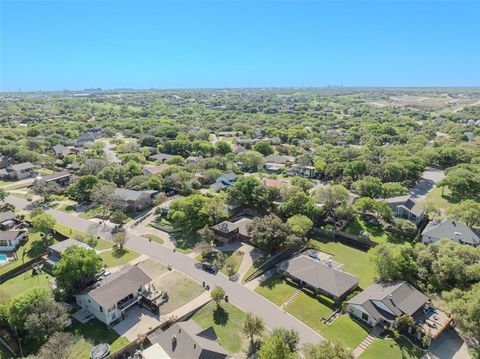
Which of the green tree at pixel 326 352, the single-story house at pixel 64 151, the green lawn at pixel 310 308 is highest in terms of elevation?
the green tree at pixel 326 352

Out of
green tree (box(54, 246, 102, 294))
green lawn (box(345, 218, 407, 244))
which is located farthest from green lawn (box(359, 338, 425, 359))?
green tree (box(54, 246, 102, 294))

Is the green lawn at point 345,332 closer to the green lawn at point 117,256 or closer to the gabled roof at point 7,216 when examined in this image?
the green lawn at point 117,256

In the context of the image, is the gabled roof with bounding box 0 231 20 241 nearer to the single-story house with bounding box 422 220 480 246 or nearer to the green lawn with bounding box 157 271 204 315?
the green lawn with bounding box 157 271 204 315

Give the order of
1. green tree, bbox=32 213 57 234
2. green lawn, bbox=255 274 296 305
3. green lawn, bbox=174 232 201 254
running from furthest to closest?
green tree, bbox=32 213 57 234
green lawn, bbox=174 232 201 254
green lawn, bbox=255 274 296 305

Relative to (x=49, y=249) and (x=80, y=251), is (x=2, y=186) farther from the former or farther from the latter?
(x=80, y=251)

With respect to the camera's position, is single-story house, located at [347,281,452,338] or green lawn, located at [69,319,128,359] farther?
single-story house, located at [347,281,452,338]

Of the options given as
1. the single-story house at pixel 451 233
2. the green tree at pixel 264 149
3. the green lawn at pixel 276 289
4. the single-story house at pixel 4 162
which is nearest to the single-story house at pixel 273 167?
the green tree at pixel 264 149
